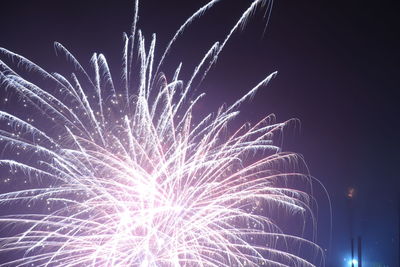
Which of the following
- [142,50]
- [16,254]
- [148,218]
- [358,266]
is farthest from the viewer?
[358,266]

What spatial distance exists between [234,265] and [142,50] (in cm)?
698

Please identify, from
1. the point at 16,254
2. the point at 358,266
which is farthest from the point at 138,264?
the point at 358,266

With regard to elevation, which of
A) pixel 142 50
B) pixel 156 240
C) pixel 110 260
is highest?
pixel 142 50

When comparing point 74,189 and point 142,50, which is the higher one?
point 142,50

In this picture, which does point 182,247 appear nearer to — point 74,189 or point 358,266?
point 74,189

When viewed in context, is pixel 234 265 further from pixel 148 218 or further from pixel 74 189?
pixel 74 189

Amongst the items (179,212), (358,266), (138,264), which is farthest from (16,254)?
(358,266)

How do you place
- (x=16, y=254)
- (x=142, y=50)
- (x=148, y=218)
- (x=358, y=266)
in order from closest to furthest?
1. (x=148, y=218)
2. (x=142, y=50)
3. (x=16, y=254)
4. (x=358, y=266)

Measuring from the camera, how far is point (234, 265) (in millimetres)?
14250

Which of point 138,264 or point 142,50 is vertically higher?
point 142,50

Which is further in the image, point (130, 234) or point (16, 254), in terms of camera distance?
point (16, 254)

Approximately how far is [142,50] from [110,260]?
6096 mm

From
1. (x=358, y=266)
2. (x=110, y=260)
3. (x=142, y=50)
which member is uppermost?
(x=358, y=266)

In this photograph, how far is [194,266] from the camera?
45.0 feet
